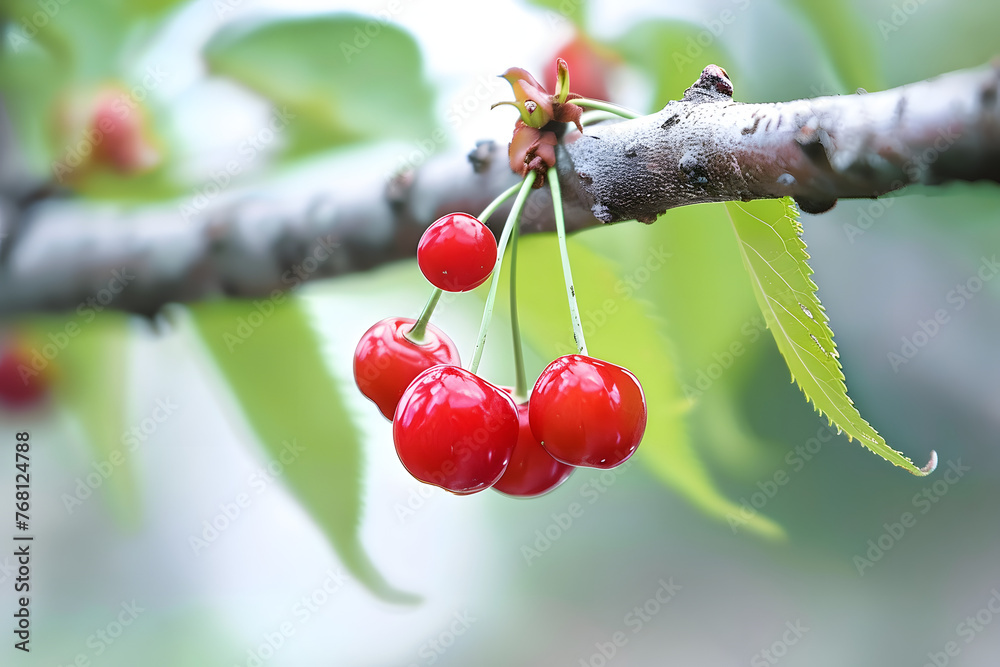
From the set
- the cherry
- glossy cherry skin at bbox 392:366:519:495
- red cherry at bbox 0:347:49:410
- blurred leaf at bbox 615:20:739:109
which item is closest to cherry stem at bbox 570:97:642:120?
glossy cherry skin at bbox 392:366:519:495

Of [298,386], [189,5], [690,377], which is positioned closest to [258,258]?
[298,386]

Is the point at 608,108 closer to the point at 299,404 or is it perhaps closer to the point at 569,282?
the point at 569,282

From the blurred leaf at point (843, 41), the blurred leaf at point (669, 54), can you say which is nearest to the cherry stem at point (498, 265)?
the blurred leaf at point (669, 54)

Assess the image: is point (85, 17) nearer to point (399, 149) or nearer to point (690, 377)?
point (399, 149)

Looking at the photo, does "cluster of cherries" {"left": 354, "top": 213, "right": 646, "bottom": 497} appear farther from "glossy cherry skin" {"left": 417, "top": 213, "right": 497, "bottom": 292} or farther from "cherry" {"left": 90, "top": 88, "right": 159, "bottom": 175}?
"cherry" {"left": 90, "top": 88, "right": 159, "bottom": 175}

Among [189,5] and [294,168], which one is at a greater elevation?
[189,5]

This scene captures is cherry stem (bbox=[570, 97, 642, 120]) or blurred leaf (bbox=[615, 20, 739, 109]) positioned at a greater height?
cherry stem (bbox=[570, 97, 642, 120])
